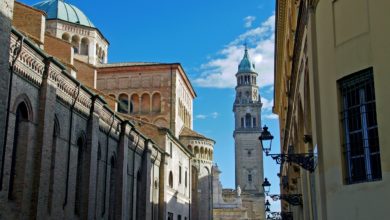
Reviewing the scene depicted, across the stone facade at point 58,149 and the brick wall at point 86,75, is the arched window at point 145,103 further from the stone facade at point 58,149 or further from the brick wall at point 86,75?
the stone facade at point 58,149

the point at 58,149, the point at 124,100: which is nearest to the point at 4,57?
the point at 58,149

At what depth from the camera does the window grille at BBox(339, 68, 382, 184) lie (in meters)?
8.31

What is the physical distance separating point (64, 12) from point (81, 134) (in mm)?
29939

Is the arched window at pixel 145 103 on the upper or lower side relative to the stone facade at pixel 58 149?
upper

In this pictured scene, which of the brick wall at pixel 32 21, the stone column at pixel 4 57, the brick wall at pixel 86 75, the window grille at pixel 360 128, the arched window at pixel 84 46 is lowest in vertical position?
the window grille at pixel 360 128

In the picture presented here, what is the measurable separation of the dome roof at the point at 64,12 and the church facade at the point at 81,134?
7.7 inches

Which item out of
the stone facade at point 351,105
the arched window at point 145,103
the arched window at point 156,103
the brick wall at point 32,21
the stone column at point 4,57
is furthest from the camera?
the arched window at point 145,103

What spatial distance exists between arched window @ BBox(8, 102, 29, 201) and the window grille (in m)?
10.6

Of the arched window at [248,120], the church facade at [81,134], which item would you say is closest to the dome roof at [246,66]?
the arched window at [248,120]

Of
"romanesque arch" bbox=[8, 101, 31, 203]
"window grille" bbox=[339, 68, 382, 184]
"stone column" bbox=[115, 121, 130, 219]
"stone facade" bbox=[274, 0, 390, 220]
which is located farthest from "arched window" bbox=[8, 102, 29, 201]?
"window grille" bbox=[339, 68, 382, 184]

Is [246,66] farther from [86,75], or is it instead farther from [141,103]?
[86,75]

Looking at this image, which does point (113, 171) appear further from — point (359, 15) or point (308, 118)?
point (359, 15)

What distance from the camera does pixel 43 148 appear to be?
56.2 feet

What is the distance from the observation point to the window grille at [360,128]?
8312mm
